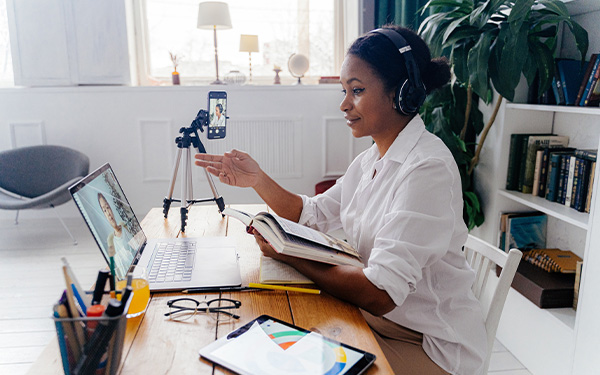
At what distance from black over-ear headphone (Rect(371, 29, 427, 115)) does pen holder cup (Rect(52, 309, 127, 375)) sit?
2.63 ft

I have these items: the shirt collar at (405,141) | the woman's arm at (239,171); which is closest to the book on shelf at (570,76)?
the shirt collar at (405,141)

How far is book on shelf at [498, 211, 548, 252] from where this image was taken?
2.17 meters

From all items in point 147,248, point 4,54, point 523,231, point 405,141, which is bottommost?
point 523,231

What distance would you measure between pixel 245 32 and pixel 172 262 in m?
3.22

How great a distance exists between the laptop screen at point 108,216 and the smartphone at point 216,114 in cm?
50

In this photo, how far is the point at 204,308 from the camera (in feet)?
3.05

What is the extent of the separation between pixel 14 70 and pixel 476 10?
3.32 meters

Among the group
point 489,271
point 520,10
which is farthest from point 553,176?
point 489,271

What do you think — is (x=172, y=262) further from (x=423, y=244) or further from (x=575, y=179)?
(x=575, y=179)

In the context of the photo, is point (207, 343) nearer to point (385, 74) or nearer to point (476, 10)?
point (385, 74)

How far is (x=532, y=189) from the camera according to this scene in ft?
6.93

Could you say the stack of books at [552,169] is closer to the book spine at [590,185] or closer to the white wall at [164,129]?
the book spine at [590,185]

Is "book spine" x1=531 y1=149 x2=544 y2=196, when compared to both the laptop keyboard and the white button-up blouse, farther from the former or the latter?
the laptop keyboard

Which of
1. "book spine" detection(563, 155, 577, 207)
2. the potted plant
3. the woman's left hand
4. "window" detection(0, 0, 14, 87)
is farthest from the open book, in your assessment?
"window" detection(0, 0, 14, 87)
